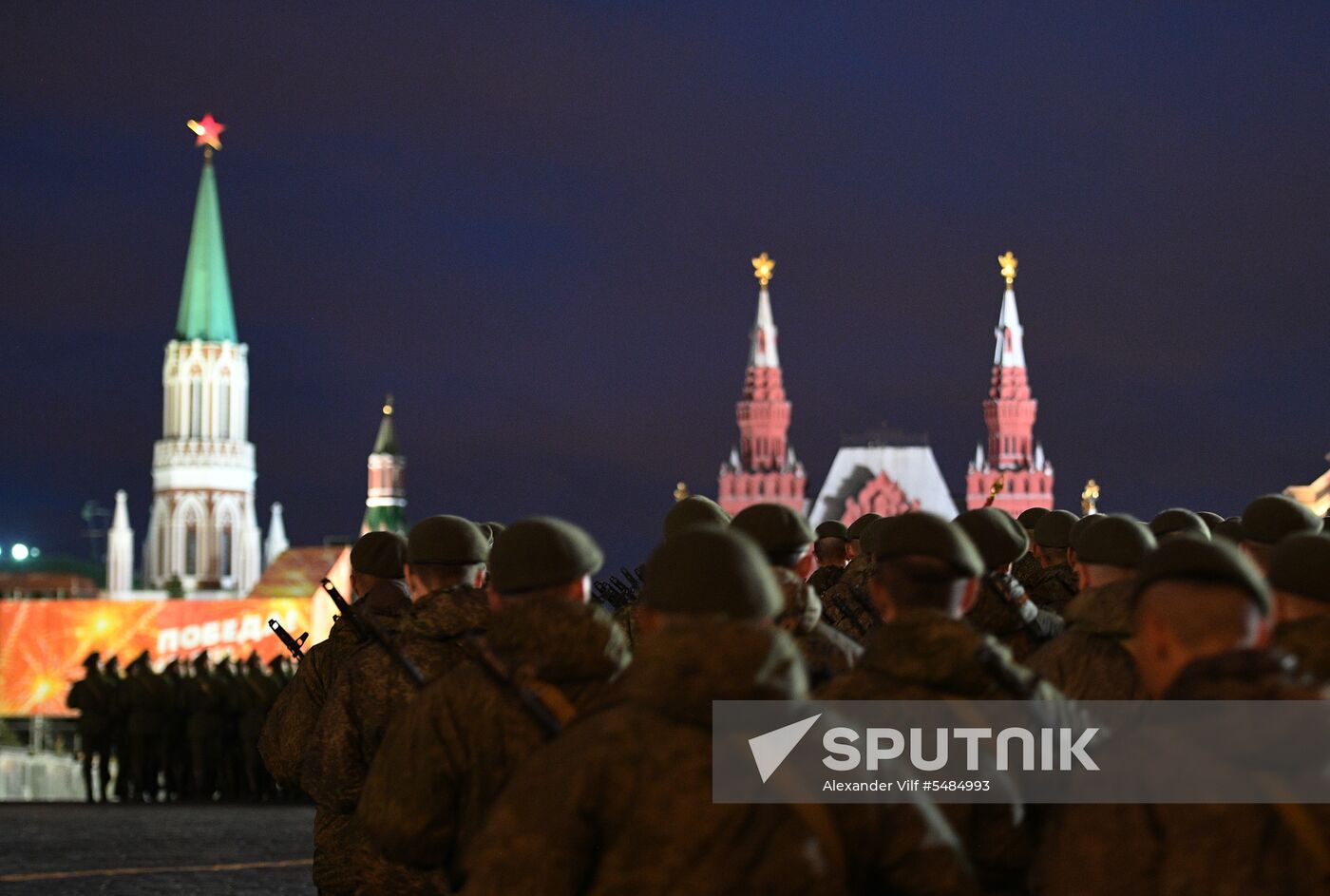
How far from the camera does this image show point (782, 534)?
21.6 feet

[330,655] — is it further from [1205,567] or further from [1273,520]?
[1205,567]

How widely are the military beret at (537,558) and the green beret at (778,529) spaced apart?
1.56 metres

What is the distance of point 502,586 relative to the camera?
4895mm

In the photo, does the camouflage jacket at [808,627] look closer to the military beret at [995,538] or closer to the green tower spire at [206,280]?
the military beret at [995,538]

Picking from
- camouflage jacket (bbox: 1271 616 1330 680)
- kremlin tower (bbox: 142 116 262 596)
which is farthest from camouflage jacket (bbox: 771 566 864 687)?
kremlin tower (bbox: 142 116 262 596)

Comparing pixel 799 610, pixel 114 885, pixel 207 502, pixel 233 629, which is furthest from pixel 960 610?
pixel 207 502

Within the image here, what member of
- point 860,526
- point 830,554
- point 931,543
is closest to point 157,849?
point 860,526

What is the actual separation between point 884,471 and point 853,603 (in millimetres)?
104927

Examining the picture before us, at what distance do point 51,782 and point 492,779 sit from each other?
1379 inches

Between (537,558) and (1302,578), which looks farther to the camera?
(1302,578)

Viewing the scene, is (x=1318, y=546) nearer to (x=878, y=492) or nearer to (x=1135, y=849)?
(x=1135, y=849)

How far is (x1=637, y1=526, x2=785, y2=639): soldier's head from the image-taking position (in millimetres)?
3686

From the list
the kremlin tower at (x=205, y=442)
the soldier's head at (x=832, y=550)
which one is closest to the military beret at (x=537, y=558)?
the soldier's head at (x=832, y=550)

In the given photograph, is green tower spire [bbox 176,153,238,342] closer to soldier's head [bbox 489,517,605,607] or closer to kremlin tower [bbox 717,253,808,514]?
kremlin tower [bbox 717,253,808,514]
